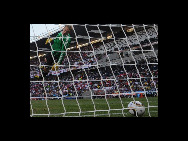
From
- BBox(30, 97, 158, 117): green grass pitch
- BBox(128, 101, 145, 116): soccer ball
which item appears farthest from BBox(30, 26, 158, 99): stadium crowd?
BBox(128, 101, 145, 116): soccer ball

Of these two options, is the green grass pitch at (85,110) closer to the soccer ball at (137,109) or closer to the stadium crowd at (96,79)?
the soccer ball at (137,109)

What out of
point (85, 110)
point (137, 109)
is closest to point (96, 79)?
point (85, 110)

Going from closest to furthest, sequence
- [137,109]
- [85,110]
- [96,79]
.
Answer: [137,109] → [85,110] → [96,79]

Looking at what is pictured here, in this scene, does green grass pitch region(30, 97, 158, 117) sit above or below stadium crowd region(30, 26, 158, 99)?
below

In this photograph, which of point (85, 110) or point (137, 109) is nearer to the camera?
point (137, 109)

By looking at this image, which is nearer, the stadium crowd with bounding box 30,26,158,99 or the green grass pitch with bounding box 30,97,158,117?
the green grass pitch with bounding box 30,97,158,117

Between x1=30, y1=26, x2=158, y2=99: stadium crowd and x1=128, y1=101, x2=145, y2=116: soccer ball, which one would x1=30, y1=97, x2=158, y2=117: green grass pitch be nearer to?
x1=128, y1=101, x2=145, y2=116: soccer ball

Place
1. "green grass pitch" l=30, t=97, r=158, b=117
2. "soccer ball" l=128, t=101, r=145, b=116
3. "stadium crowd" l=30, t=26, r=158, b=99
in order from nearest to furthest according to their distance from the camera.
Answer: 1. "soccer ball" l=128, t=101, r=145, b=116
2. "green grass pitch" l=30, t=97, r=158, b=117
3. "stadium crowd" l=30, t=26, r=158, b=99


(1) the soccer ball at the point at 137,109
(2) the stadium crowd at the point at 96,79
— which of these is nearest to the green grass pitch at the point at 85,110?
(1) the soccer ball at the point at 137,109

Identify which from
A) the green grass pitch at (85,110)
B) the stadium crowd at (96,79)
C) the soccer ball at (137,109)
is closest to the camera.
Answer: the soccer ball at (137,109)

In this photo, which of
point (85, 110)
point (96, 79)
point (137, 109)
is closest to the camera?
point (137, 109)

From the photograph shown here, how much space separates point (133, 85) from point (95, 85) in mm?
2197

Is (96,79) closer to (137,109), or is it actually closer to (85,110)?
(85,110)
